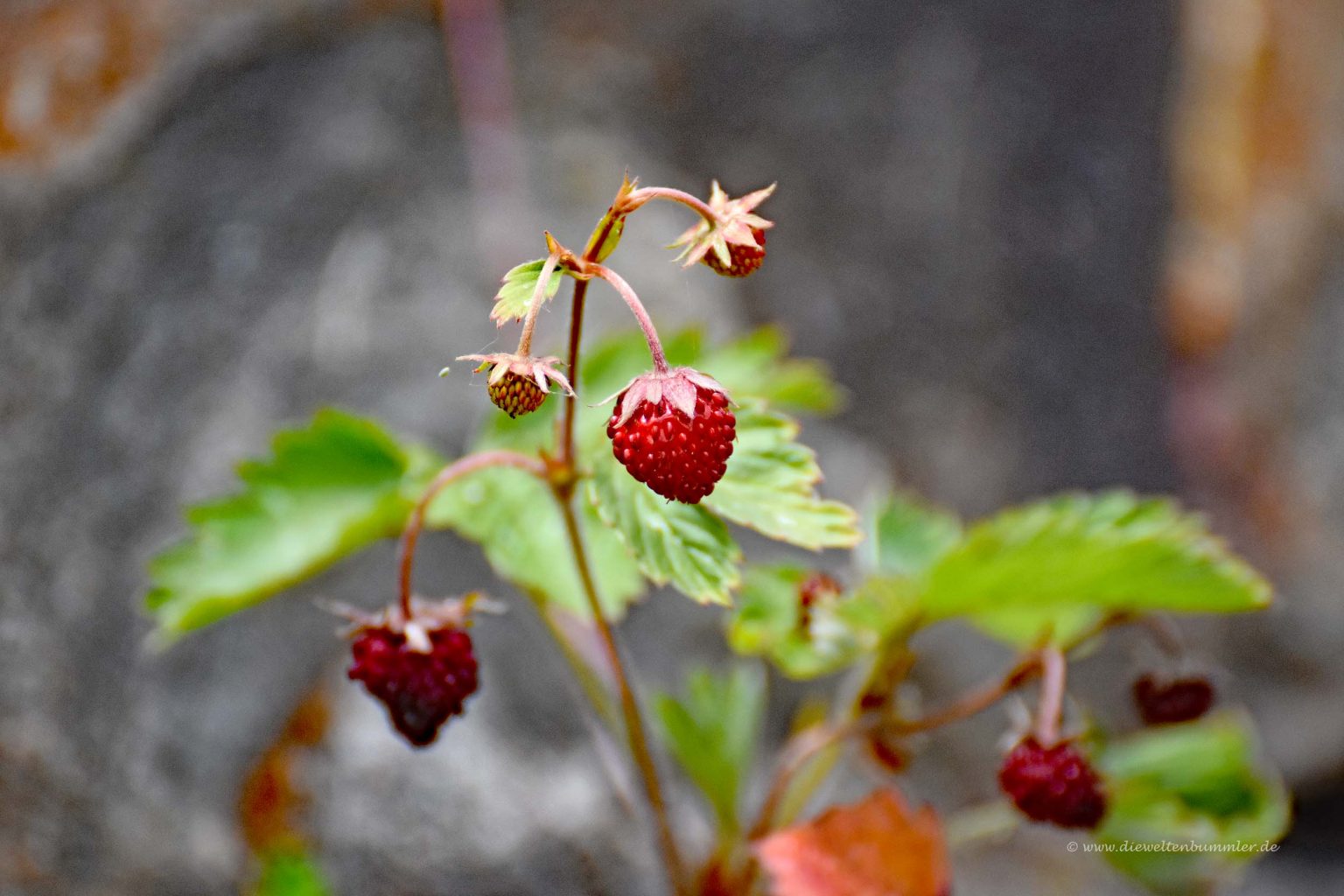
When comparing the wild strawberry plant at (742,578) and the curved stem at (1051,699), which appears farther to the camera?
the curved stem at (1051,699)

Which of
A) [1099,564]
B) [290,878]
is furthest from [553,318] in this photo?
[1099,564]

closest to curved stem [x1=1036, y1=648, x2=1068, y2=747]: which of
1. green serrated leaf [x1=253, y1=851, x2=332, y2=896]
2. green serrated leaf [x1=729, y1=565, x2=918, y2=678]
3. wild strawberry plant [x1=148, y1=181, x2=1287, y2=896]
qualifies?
wild strawberry plant [x1=148, y1=181, x2=1287, y2=896]

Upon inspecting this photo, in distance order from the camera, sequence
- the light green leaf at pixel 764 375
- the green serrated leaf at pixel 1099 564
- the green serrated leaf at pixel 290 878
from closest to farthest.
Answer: the green serrated leaf at pixel 1099 564, the light green leaf at pixel 764 375, the green serrated leaf at pixel 290 878

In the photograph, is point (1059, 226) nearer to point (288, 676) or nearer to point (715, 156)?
point (715, 156)

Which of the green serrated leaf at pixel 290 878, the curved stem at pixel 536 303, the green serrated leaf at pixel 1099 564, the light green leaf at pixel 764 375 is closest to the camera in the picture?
the curved stem at pixel 536 303

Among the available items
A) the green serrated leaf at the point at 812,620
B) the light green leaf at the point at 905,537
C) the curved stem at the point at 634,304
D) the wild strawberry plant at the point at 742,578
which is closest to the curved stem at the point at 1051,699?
the wild strawberry plant at the point at 742,578

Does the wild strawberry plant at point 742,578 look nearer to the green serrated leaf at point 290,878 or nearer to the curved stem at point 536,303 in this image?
the curved stem at point 536,303

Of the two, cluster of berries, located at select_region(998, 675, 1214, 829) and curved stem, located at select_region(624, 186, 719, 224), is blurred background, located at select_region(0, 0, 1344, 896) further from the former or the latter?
curved stem, located at select_region(624, 186, 719, 224)
